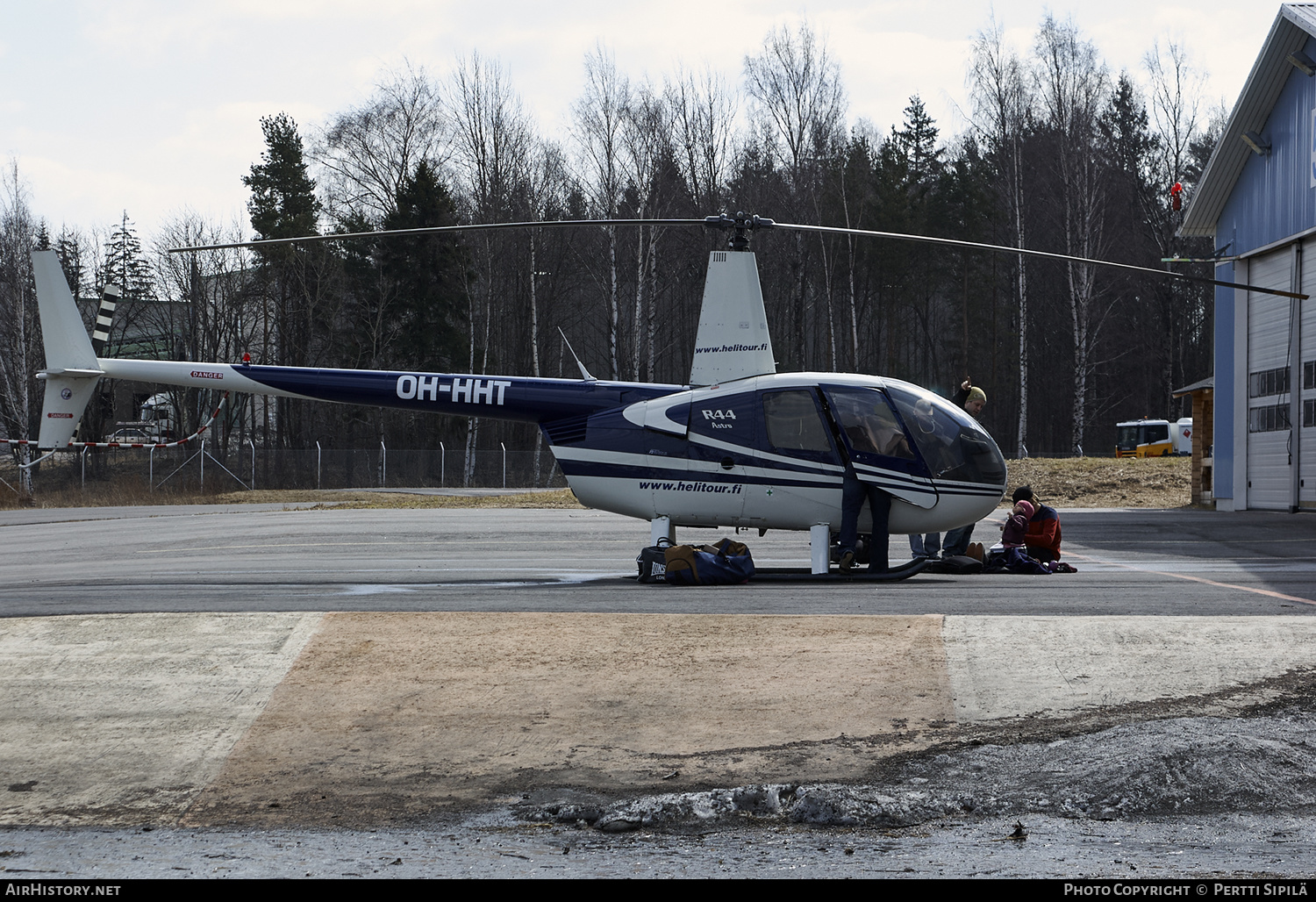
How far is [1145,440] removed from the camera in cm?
4928

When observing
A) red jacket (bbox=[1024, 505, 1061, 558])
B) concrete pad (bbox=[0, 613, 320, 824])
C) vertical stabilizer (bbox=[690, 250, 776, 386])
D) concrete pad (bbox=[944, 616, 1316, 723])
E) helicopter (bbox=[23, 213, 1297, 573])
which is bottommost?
concrete pad (bbox=[0, 613, 320, 824])

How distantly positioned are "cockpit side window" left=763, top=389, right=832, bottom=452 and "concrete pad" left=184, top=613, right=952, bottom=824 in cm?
365

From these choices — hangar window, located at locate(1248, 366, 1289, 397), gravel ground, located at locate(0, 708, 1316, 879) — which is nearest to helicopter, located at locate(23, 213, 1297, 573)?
gravel ground, located at locate(0, 708, 1316, 879)

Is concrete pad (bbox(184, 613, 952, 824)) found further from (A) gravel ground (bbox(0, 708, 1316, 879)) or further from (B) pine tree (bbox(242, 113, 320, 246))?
(B) pine tree (bbox(242, 113, 320, 246))

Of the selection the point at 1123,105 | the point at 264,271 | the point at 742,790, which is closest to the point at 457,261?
the point at 264,271

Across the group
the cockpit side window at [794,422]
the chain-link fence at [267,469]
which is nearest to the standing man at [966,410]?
the cockpit side window at [794,422]

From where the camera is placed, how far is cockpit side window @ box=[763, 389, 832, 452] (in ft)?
39.3

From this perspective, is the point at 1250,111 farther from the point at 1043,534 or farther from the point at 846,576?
the point at 846,576

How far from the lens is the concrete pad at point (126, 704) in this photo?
571 centimetres

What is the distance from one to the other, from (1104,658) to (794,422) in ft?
17.2

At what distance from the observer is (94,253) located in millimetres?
52188

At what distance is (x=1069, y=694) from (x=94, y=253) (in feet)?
182

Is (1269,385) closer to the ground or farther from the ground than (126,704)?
farther from the ground

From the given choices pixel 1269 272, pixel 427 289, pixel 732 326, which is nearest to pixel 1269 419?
pixel 1269 272
